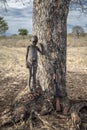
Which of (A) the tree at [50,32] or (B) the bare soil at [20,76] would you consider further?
(B) the bare soil at [20,76]

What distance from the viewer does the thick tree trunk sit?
29.8 feet

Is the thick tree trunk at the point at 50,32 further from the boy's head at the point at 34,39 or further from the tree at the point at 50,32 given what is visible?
the boy's head at the point at 34,39

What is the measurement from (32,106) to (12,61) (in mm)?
7160

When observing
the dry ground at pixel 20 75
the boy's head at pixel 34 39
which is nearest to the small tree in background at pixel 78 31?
the dry ground at pixel 20 75

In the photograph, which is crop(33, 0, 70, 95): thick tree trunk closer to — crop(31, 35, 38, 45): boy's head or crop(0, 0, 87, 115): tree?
crop(0, 0, 87, 115): tree

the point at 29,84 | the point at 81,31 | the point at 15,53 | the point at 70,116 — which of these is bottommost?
the point at 81,31

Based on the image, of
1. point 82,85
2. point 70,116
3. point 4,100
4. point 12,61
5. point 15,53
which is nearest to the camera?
point 70,116

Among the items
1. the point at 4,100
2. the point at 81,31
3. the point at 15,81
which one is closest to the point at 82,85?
the point at 15,81

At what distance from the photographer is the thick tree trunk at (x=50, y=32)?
29.8 ft

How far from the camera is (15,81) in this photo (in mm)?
12641

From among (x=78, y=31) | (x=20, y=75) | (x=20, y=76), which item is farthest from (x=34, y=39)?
(x=78, y=31)

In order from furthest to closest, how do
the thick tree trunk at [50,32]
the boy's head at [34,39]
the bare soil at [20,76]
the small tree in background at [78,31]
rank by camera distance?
the small tree in background at [78,31], the bare soil at [20,76], the thick tree trunk at [50,32], the boy's head at [34,39]

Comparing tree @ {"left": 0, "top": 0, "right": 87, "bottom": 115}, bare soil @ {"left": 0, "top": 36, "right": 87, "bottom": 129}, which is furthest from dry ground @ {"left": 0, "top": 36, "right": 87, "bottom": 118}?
tree @ {"left": 0, "top": 0, "right": 87, "bottom": 115}

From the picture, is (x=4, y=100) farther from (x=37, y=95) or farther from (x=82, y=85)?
(x=82, y=85)
